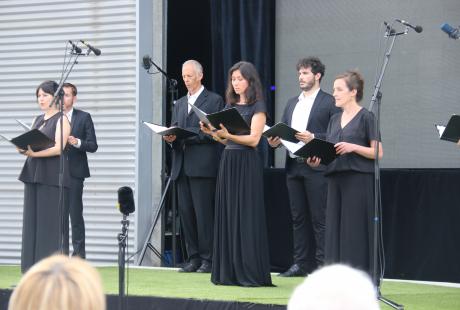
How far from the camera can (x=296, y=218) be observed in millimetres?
7445

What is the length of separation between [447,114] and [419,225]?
3.45 ft

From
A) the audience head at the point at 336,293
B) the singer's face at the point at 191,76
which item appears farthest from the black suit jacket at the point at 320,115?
the audience head at the point at 336,293

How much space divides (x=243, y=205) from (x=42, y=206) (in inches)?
69.1

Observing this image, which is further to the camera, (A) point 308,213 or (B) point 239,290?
(A) point 308,213

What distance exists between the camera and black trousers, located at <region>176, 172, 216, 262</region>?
766 cm

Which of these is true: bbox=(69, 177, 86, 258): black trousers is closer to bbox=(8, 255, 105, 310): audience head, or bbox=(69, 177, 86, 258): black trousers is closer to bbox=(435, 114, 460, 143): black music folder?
bbox=(435, 114, 460, 143): black music folder

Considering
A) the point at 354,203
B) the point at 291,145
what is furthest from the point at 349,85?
the point at 354,203

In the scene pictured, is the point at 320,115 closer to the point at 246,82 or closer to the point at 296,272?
the point at 246,82

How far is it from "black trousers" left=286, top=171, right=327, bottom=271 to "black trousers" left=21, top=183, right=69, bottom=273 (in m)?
1.89

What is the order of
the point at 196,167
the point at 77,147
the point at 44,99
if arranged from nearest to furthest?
the point at 44,99, the point at 196,167, the point at 77,147

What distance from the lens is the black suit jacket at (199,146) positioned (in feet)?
24.9

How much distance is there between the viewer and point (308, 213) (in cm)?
743

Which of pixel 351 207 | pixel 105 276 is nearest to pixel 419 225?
pixel 351 207

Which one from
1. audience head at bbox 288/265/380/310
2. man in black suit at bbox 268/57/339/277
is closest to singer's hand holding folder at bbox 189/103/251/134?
man in black suit at bbox 268/57/339/277
